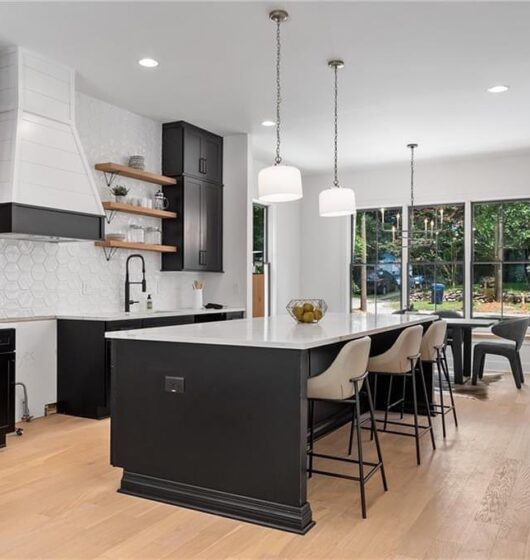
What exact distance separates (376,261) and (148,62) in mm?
5343

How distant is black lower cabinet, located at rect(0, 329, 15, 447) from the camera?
408 centimetres

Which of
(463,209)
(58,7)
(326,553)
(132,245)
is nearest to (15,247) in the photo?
(132,245)

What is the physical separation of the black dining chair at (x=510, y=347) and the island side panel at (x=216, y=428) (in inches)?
182

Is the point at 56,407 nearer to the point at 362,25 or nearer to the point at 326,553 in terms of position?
the point at 326,553

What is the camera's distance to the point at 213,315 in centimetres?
639

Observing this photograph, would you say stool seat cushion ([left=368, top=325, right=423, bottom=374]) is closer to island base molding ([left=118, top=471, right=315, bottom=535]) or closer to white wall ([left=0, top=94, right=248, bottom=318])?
island base molding ([left=118, top=471, right=315, bottom=535])

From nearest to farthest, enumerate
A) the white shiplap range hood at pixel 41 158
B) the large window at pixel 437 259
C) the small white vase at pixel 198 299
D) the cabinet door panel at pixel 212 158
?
the white shiplap range hood at pixel 41 158, the small white vase at pixel 198 299, the cabinet door panel at pixel 212 158, the large window at pixel 437 259

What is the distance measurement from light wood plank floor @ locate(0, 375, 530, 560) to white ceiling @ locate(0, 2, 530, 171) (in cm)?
288

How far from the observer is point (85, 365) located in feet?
16.3

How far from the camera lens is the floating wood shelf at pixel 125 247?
17.9 feet

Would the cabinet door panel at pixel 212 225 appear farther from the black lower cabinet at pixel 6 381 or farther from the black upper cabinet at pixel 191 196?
the black lower cabinet at pixel 6 381

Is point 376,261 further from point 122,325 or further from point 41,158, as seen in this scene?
point 41,158

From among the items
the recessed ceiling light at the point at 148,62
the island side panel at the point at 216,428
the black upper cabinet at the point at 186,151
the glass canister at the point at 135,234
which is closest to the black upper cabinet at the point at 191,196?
the black upper cabinet at the point at 186,151

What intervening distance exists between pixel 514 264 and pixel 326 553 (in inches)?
260
